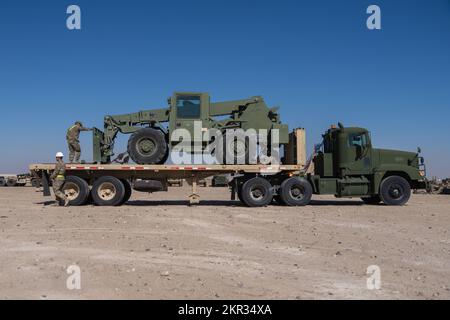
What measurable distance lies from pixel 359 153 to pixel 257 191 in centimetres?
403

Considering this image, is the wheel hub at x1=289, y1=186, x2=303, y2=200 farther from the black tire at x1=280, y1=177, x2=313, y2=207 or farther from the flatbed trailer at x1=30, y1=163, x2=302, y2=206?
the flatbed trailer at x1=30, y1=163, x2=302, y2=206

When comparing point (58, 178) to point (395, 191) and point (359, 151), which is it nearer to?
point (359, 151)

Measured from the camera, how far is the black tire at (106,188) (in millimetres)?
15356

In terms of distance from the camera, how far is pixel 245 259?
707 centimetres

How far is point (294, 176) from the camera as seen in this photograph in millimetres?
15969

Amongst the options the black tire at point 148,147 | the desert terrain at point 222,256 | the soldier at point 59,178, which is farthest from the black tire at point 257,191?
the soldier at point 59,178

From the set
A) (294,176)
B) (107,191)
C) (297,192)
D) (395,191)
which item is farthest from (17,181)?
(395,191)

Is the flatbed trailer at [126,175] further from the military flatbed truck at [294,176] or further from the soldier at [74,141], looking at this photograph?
the soldier at [74,141]

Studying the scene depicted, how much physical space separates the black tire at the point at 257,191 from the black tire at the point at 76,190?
17.2ft

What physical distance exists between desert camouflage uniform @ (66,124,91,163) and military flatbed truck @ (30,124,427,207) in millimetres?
713

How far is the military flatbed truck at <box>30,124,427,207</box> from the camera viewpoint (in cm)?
1545
